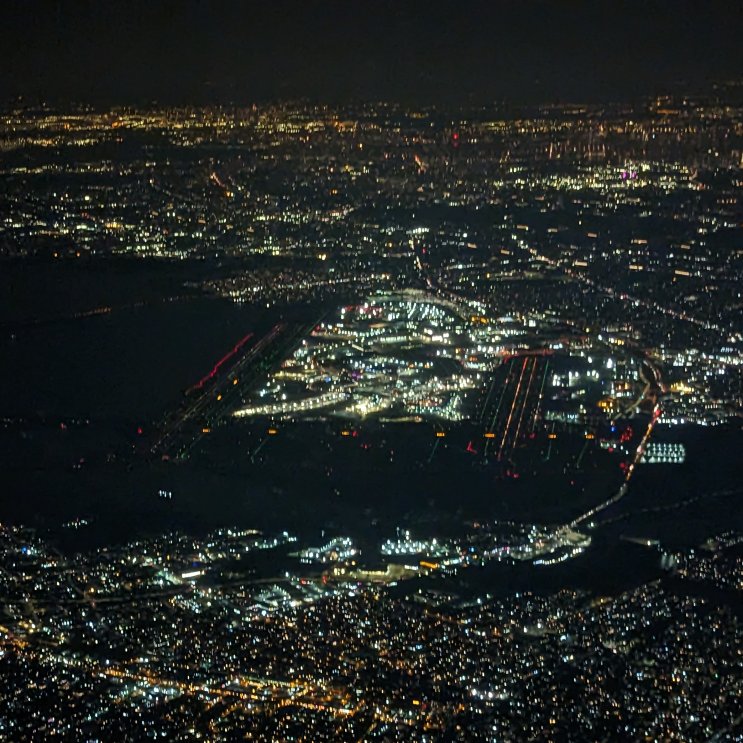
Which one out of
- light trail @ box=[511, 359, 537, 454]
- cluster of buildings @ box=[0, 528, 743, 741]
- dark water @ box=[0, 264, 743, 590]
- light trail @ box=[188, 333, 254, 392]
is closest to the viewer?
cluster of buildings @ box=[0, 528, 743, 741]

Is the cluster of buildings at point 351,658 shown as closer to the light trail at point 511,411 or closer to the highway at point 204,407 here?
the highway at point 204,407

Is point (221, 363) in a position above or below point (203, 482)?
above

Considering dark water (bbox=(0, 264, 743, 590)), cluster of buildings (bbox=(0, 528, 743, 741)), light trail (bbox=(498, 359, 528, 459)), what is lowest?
cluster of buildings (bbox=(0, 528, 743, 741))

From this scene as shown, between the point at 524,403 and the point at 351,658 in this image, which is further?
the point at 524,403

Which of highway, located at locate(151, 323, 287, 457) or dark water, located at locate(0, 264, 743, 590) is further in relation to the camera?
highway, located at locate(151, 323, 287, 457)

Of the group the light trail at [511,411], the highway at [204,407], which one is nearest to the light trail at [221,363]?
the highway at [204,407]

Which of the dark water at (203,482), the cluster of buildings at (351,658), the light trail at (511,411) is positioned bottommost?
the cluster of buildings at (351,658)

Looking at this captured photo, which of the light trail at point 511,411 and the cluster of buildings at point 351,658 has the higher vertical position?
the light trail at point 511,411

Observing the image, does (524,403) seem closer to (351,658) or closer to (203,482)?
(203,482)

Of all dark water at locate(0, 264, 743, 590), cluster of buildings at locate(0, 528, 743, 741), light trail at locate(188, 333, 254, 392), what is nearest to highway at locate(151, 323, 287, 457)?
light trail at locate(188, 333, 254, 392)

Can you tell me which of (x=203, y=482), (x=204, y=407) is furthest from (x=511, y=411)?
(x=203, y=482)

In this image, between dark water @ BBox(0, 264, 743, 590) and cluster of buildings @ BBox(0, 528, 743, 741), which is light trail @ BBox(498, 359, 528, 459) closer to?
dark water @ BBox(0, 264, 743, 590)

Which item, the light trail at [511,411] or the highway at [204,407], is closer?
the light trail at [511,411]
